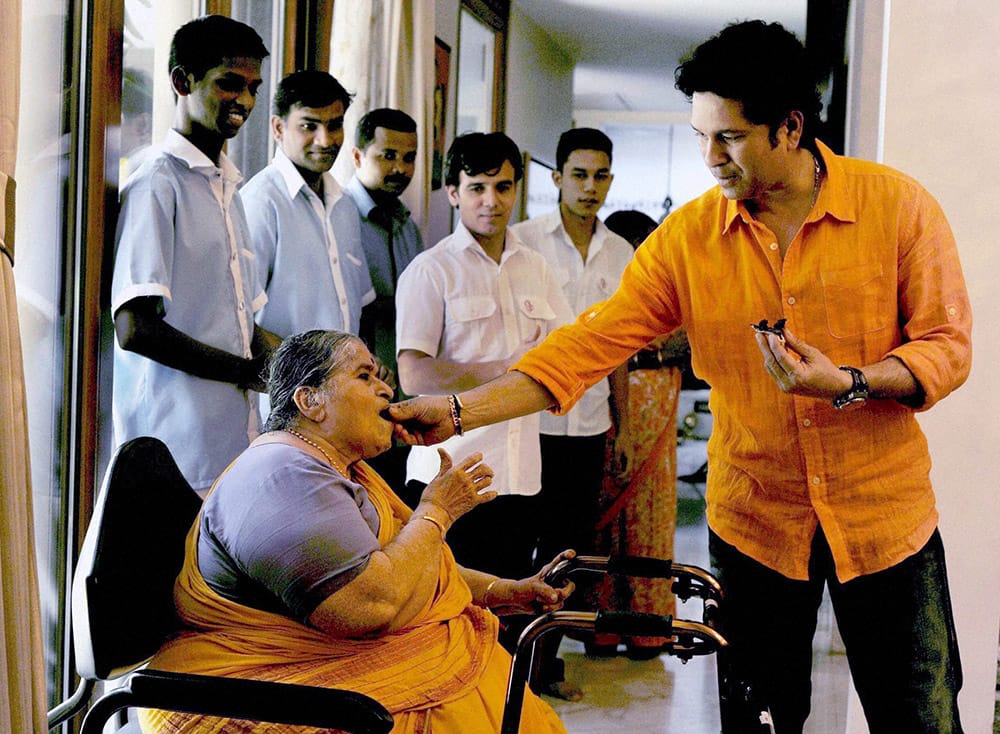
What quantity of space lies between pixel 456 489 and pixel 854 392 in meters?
0.64

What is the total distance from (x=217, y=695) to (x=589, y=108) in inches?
98.2

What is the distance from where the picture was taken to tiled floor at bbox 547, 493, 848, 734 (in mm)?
3133

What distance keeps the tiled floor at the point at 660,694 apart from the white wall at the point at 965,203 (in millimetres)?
772

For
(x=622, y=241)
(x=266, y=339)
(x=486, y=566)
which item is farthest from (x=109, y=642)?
(x=622, y=241)

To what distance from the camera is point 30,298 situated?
2.15 m

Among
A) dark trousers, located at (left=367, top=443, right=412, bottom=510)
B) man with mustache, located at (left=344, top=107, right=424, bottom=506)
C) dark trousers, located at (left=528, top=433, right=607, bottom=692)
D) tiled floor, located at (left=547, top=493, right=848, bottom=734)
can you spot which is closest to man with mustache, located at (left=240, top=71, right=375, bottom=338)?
man with mustache, located at (left=344, top=107, right=424, bottom=506)

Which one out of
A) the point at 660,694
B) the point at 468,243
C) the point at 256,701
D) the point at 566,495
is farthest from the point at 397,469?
the point at 256,701

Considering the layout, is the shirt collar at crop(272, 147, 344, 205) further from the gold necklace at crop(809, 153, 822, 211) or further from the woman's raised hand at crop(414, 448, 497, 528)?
the gold necklace at crop(809, 153, 822, 211)

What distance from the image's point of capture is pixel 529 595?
190cm

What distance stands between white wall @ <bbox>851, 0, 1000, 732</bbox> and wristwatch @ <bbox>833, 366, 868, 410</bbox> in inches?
38.4

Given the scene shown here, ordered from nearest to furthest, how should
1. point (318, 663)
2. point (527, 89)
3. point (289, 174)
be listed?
point (318, 663) → point (289, 174) → point (527, 89)

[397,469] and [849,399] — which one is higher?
[849,399]

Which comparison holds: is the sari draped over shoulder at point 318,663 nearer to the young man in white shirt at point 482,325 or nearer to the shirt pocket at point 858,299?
the shirt pocket at point 858,299

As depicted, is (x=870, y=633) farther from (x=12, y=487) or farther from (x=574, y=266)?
(x=574, y=266)
